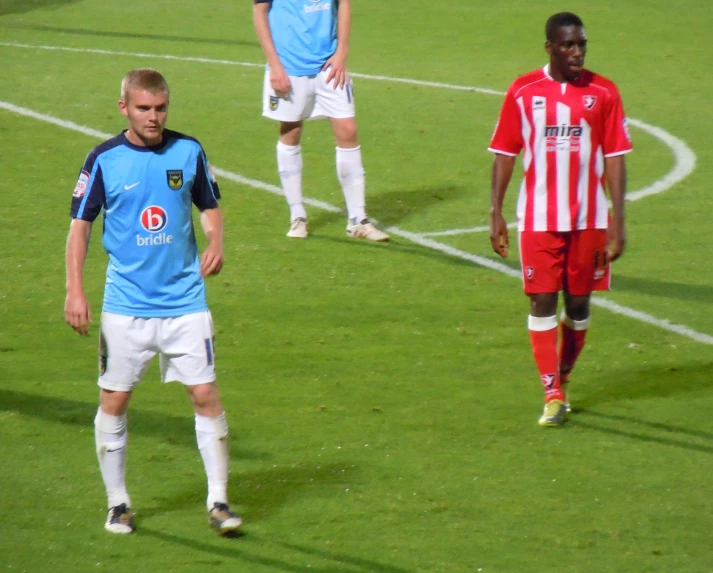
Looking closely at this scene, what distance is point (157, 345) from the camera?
16.2ft

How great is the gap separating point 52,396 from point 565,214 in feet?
8.74

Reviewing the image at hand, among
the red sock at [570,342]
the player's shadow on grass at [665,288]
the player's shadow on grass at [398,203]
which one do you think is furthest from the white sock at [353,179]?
the red sock at [570,342]

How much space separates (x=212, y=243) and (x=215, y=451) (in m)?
0.79

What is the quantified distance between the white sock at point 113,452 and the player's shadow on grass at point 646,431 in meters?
2.22

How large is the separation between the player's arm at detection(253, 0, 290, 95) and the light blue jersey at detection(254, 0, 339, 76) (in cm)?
4

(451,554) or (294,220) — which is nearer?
(451,554)

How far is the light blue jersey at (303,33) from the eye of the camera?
8.96 m

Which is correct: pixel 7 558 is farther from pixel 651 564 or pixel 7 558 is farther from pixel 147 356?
pixel 651 564

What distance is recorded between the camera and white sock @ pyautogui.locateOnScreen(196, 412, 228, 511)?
4988 millimetres

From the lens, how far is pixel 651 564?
15.6ft

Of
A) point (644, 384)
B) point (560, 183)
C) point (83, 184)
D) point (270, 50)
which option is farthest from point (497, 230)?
point (270, 50)

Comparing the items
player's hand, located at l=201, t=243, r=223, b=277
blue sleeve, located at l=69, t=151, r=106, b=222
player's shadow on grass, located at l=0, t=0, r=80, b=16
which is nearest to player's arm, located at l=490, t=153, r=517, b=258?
player's hand, located at l=201, t=243, r=223, b=277

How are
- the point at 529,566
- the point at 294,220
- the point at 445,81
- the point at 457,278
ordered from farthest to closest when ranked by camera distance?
the point at 445,81 < the point at 294,220 < the point at 457,278 < the point at 529,566

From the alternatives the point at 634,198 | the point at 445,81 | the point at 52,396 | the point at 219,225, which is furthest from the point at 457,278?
the point at 445,81
